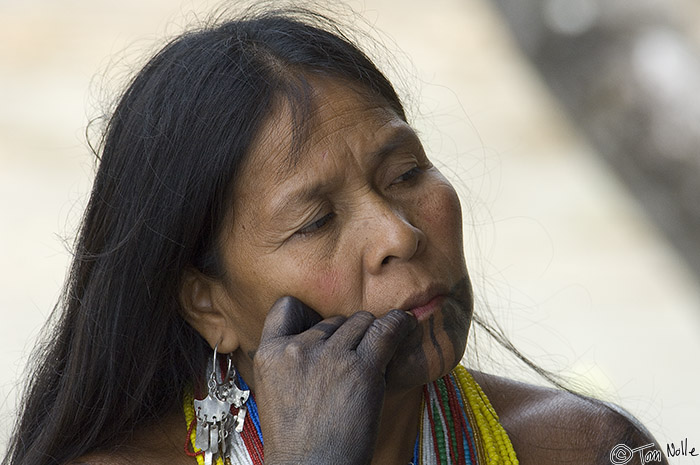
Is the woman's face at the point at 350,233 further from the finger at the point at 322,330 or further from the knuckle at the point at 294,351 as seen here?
the knuckle at the point at 294,351

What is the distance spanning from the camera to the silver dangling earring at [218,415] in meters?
2.54

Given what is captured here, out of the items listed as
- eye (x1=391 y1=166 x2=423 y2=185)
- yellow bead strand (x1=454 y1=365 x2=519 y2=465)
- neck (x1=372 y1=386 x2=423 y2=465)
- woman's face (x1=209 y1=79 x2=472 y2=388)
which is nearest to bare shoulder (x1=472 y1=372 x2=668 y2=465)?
yellow bead strand (x1=454 y1=365 x2=519 y2=465)

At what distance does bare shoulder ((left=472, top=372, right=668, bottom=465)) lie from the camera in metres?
2.85

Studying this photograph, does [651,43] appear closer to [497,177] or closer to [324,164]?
[497,177]

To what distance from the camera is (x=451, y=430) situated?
276cm

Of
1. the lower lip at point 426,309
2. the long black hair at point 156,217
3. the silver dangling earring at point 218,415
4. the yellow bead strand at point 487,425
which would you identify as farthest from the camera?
the yellow bead strand at point 487,425

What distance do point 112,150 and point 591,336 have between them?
14.0 feet

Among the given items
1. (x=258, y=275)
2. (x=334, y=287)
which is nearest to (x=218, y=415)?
(x=258, y=275)

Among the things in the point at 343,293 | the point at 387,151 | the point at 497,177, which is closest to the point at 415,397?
the point at 343,293

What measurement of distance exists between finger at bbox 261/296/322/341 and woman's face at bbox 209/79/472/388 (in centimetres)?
3

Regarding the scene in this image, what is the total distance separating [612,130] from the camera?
7.28 m

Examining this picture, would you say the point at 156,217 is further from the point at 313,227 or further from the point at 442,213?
the point at 442,213

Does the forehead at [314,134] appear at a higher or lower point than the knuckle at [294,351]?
higher

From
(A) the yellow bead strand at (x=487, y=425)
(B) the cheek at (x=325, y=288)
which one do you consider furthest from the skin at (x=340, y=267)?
(A) the yellow bead strand at (x=487, y=425)
